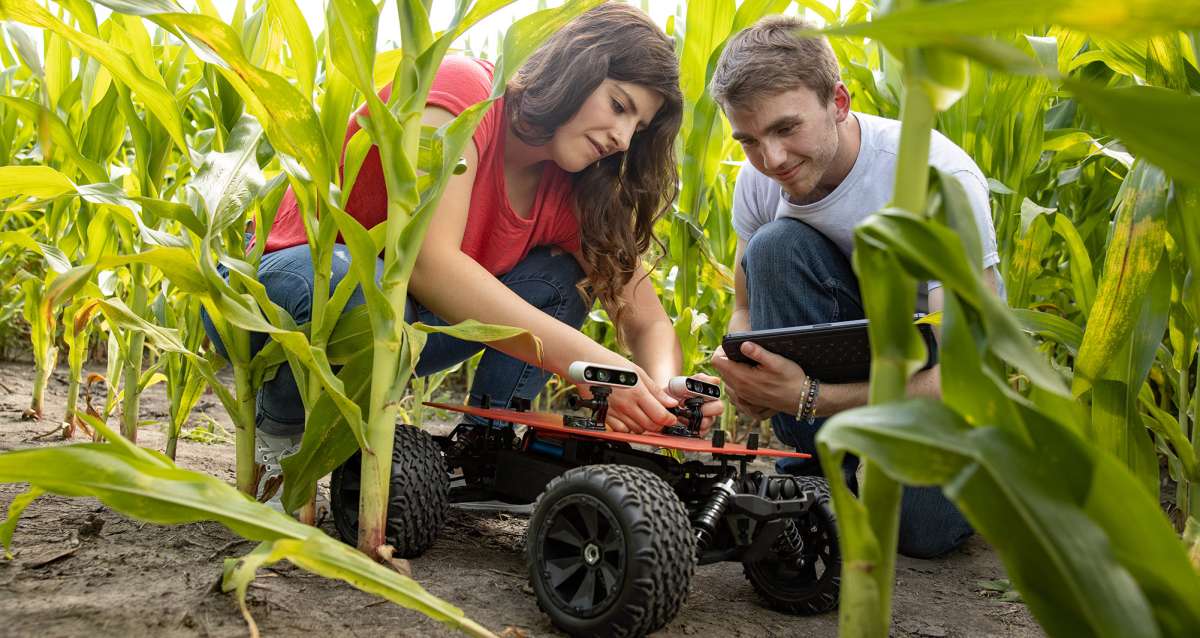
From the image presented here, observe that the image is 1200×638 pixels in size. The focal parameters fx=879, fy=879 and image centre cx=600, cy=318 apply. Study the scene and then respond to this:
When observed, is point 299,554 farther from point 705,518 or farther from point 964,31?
point 964,31

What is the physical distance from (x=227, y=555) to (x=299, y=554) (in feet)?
1.71

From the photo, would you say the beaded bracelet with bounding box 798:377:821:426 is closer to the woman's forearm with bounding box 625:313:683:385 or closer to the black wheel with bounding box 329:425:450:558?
the woman's forearm with bounding box 625:313:683:385

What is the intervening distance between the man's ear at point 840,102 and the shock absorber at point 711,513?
0.98 meters

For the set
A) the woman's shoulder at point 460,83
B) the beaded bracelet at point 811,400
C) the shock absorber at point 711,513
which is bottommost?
the shock absorber at point 711,513

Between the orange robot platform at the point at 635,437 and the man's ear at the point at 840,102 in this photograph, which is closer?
the orange robot platform at the point at 635,437

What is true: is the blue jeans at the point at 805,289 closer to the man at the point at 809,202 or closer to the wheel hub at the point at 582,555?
the man at the point at 809,202

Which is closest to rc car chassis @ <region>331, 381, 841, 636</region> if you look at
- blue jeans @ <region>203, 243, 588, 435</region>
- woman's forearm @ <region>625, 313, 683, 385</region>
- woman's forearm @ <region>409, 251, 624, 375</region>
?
woman's forearm @ <region>409, 251, 624, 375</region>

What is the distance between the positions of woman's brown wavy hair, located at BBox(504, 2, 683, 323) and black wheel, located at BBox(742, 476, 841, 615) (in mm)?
730

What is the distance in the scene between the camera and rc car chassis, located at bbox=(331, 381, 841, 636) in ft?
3.27

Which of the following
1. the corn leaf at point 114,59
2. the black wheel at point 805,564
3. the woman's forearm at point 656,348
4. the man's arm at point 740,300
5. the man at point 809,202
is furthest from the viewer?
the man's arm at point 740,300

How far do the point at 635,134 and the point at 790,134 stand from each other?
1.04 feet

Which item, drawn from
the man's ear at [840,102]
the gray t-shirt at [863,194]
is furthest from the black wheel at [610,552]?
the man's ear at [840,102]

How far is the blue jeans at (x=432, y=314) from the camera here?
5.00 ft

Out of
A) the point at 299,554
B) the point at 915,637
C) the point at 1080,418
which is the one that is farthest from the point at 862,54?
the point at 299,554
